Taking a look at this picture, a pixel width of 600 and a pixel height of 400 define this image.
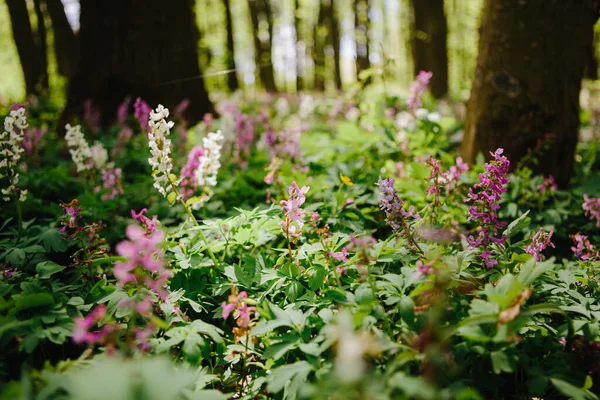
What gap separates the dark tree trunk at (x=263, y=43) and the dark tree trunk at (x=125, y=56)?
11.6 m

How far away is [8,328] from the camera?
1.55 m

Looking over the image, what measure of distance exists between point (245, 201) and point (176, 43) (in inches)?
160

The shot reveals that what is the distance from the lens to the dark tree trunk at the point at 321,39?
76.6ft

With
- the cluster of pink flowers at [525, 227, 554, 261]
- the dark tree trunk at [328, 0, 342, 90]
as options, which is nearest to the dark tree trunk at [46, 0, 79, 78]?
the cluster of pink flowers at [525, 227, 554, 261]

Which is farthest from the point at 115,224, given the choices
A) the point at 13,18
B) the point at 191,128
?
the point at 13,18

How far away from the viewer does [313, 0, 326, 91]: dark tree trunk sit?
23.4 m

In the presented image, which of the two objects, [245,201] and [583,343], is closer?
[583,343]

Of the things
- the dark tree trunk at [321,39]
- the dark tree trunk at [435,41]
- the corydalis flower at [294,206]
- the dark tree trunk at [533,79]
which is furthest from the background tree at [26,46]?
the dark tree trunk at [321,39]

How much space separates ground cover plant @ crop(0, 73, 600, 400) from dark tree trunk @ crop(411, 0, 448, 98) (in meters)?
8.25

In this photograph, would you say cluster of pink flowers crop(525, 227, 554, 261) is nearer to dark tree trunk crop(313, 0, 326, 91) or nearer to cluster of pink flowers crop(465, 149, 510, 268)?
cluster of pink flowers crop(465, 149, 510, 268)

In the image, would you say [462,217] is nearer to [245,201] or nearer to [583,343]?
[583,343]

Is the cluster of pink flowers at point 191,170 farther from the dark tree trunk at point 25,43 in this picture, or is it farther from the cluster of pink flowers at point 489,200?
the dark tree trunk at point 25,43

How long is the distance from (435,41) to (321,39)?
53.8ft

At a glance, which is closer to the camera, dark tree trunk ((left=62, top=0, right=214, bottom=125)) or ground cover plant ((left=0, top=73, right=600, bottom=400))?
ground cover plant ((left=0, top=73, right=600, bottom=400))
